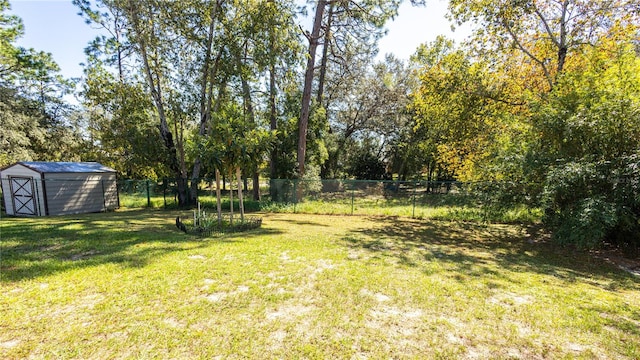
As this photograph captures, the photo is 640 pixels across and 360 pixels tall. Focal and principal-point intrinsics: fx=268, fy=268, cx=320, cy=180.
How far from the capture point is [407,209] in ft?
39.3

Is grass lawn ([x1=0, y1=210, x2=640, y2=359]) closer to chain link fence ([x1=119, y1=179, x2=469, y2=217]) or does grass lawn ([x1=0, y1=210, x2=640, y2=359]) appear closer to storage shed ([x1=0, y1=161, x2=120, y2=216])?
chain link fence ([x1=119, y1=179, x2=469, y2=217])

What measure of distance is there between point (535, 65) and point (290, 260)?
Result: 13405 millimetres

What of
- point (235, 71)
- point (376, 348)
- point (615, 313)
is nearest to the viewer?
point (376, 348)

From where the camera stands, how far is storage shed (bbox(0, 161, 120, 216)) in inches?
456

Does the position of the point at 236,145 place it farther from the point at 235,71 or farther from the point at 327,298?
the point at 235,71

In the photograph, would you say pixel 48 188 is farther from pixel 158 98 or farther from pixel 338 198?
pixel 338 198

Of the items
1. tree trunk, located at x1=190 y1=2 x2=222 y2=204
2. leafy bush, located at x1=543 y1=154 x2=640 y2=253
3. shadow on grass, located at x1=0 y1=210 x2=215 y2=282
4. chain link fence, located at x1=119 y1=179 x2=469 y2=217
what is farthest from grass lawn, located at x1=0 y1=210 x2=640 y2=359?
tree trunk, located at x1=190 y1=2 x2=222 y2=204

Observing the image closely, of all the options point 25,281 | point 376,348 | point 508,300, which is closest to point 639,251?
point 508,300

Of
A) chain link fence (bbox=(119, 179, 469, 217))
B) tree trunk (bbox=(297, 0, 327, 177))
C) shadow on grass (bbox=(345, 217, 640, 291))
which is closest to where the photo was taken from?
shadow on grass (bbox=(345, 217, 640, 291))

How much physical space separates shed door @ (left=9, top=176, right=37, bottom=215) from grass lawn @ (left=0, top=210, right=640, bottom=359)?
7.36 metres

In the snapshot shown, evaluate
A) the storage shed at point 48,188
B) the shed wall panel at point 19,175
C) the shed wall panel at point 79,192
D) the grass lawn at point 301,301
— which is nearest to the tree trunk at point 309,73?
the grass lawn at point 301,301

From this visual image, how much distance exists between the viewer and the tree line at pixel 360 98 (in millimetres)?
6246

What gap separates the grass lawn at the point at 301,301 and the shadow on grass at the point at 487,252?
59 mm

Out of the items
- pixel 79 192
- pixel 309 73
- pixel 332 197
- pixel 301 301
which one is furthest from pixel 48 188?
pixel 301 301
